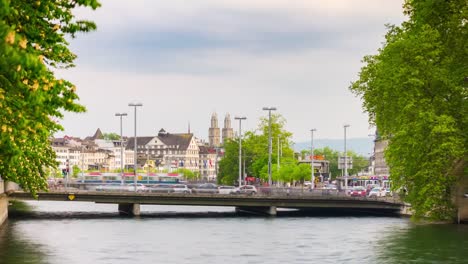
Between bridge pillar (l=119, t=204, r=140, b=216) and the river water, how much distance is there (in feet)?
25.5

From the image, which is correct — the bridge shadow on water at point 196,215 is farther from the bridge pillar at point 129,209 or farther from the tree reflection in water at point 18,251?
the tree reflection in water at point 18,251

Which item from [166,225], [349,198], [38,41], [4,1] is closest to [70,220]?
[166,225]

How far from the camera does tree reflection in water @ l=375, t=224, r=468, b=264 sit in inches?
1922

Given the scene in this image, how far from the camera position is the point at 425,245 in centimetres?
5550

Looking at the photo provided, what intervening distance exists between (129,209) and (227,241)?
3860 cm

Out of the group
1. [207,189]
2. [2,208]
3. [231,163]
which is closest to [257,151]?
[231,163]

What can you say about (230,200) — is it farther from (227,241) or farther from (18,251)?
(18,251)

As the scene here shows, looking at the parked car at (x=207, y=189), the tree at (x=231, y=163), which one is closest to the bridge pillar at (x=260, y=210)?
the parked car at (x=207, y=189)

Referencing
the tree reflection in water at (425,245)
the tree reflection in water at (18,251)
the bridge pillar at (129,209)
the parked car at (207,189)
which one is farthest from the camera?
the parked car at (207,189)

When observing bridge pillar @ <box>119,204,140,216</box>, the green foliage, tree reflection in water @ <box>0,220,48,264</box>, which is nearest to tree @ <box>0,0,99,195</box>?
tree reflection in water @ <box>0,220,48,264</box>

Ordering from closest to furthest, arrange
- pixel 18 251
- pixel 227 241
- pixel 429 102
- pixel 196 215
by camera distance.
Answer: pixel 18 251 < pixel 227 241 < pixel 429 102 < pixel 196 215

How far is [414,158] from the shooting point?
203 ft

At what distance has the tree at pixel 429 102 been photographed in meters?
60.8

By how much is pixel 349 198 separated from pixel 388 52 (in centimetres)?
3518
